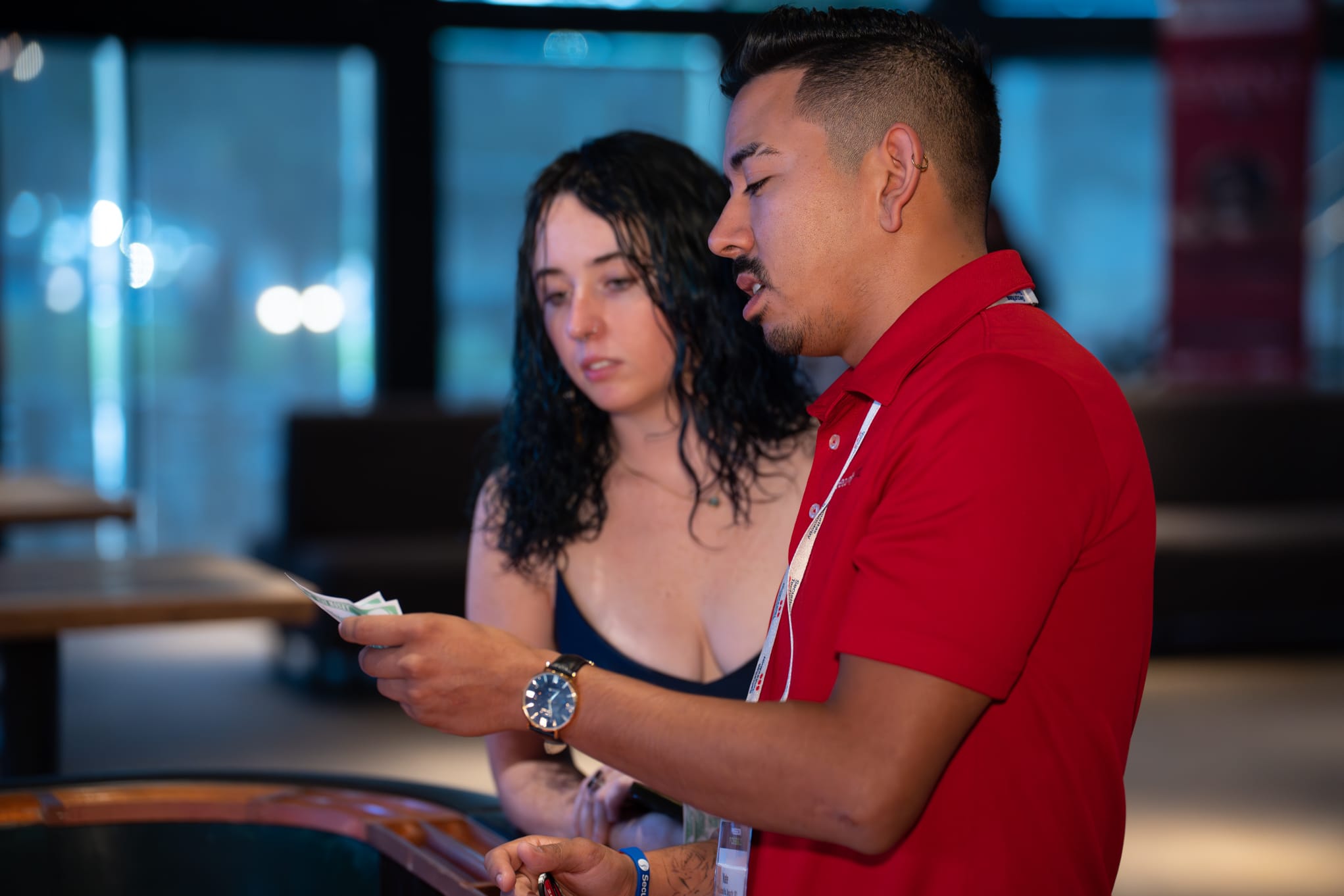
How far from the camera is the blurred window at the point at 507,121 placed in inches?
319

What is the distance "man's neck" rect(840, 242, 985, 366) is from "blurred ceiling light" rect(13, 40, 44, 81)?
24.5ft

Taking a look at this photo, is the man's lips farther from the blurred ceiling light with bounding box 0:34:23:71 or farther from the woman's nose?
the blurred ceiling light with bounding box 0:34:23:71

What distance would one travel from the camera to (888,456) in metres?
0.95

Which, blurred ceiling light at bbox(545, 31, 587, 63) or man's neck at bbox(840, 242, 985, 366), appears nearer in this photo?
man's neck at bbox(840, 242, 985, 366)

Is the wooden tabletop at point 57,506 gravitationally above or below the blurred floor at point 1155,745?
above

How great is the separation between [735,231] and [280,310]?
7.25 m

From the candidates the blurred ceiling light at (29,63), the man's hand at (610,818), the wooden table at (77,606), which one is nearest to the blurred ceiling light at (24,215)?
the blurred ceiling light at (29,63)

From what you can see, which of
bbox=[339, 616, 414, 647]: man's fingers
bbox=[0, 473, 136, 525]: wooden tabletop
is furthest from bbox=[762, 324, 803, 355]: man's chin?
bbox=[0, 473, 136, 525]: wooden tabletop

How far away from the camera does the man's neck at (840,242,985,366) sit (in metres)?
1.08

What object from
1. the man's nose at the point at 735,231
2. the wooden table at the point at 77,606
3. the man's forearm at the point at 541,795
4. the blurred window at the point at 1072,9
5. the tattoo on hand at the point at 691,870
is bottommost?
the wooden table at the point at 77,606

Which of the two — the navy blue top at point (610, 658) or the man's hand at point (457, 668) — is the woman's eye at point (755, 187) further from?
the navy blue top at point (610, 658)

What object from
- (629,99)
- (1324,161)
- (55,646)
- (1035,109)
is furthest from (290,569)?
(1324,161)

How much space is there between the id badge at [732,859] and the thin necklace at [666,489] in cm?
70

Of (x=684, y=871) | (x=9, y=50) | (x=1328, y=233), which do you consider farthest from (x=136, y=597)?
(x=1328, y=233)
